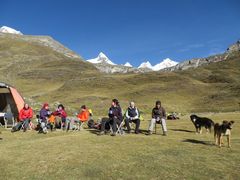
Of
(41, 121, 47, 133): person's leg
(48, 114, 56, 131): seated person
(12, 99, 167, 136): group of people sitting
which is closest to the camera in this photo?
(12, 99, 167, 136): group of people sitting

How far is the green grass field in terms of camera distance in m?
12.7

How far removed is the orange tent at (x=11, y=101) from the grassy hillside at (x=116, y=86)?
51.4 ft

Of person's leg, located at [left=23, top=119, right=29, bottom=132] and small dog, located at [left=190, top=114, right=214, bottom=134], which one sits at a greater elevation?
small dog, located at [left=190, top=114, right=214, bottom=134]

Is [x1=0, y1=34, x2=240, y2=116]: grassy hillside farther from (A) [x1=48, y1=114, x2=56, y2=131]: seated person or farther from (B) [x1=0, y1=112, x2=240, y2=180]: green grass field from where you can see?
(B) [x1=0, y1=112, x2=240, y2=180]: green grass field

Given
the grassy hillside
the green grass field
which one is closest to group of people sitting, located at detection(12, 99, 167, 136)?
the green grass field

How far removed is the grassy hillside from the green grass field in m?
29.7

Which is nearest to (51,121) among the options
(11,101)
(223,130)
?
(11,101)

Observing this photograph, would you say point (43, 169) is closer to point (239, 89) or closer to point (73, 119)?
point (73, 119)

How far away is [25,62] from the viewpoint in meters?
148

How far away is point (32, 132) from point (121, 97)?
56.7 m

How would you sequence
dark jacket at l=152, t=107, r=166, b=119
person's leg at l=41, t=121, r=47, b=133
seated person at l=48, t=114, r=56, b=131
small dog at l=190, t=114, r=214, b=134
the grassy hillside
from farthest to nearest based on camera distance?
the grassy hillside, seated person at l=48, t=114, r=56, b=131, person's leg at l=41, t=121, r=47, b=133, small dog at l=190, t=114, r=214, b=134, dark jacket at l=152, t=107, r=166, b=119

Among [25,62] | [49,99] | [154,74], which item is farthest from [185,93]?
[25,62]

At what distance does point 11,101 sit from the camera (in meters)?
31.4

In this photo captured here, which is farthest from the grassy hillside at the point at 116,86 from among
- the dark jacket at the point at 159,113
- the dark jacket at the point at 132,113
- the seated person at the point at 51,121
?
the dark jacket at the point at 159,113
